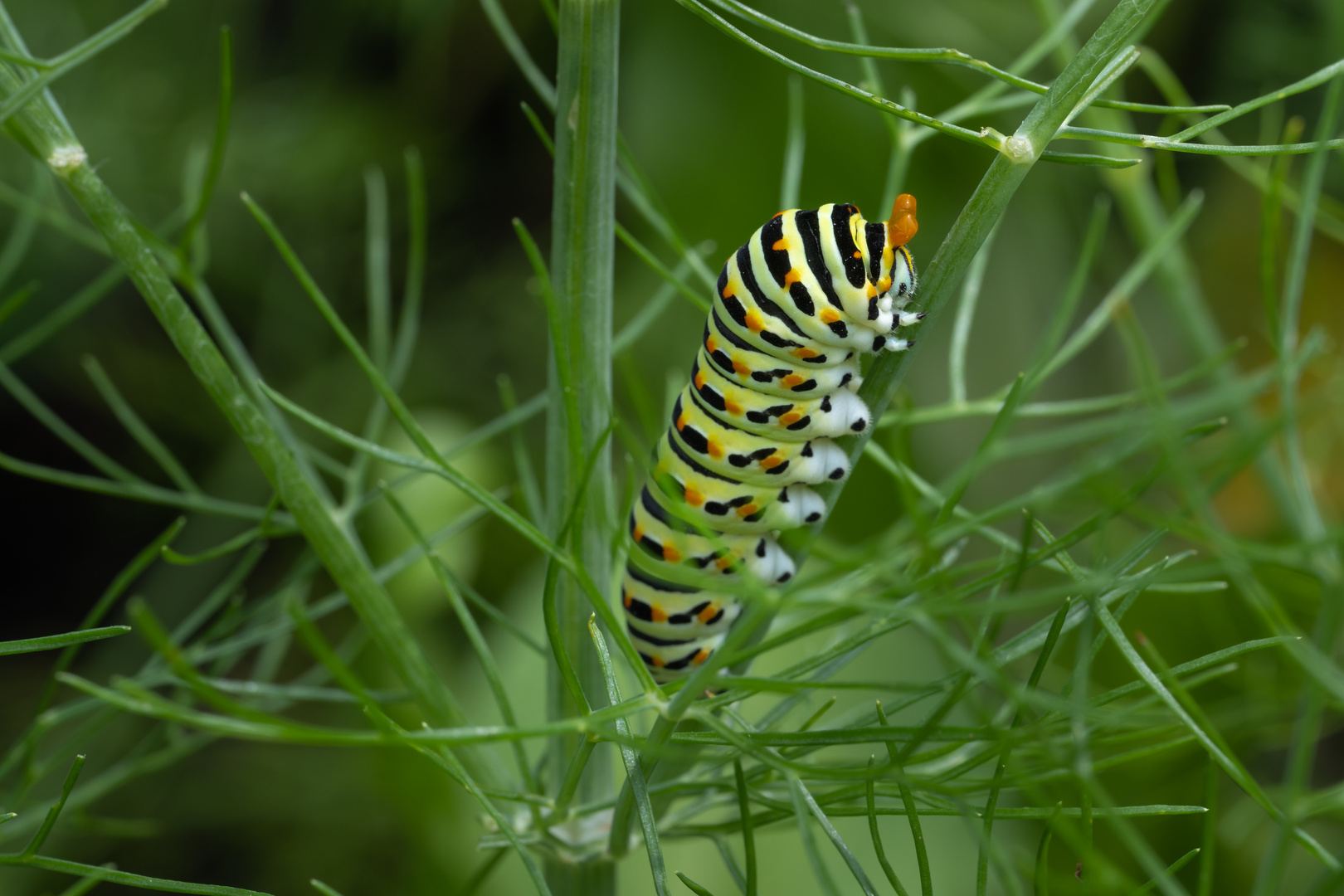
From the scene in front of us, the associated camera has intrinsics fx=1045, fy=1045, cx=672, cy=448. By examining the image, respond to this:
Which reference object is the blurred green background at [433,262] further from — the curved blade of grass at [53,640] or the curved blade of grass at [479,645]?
the curved blade of grass at [53,640]

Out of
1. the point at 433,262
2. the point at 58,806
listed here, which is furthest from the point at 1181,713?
the point at 433,262

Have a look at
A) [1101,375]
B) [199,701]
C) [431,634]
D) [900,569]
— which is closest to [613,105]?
[900,569]

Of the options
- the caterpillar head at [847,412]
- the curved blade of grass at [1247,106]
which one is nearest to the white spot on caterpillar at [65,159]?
the caterpillar head at [847,412]

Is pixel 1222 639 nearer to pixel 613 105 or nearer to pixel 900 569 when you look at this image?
pixel 900 569

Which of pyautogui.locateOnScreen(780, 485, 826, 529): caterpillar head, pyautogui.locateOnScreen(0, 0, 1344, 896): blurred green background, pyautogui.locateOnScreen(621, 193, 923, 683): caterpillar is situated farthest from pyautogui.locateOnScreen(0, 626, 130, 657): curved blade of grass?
pyautogui.locateOnScreen(0, 0, 1344, 896): blurred green background

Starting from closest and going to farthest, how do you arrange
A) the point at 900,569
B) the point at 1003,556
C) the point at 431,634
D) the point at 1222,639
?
the point at 1003,556 → the point at 900,569 → the point at 1222,639 → the point at 431,634

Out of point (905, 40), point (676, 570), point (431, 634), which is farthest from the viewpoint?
point (905, 40)

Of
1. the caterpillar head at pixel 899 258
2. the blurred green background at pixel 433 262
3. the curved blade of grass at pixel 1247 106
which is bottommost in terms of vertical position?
the curved blade of grass at pixel 1247 106
